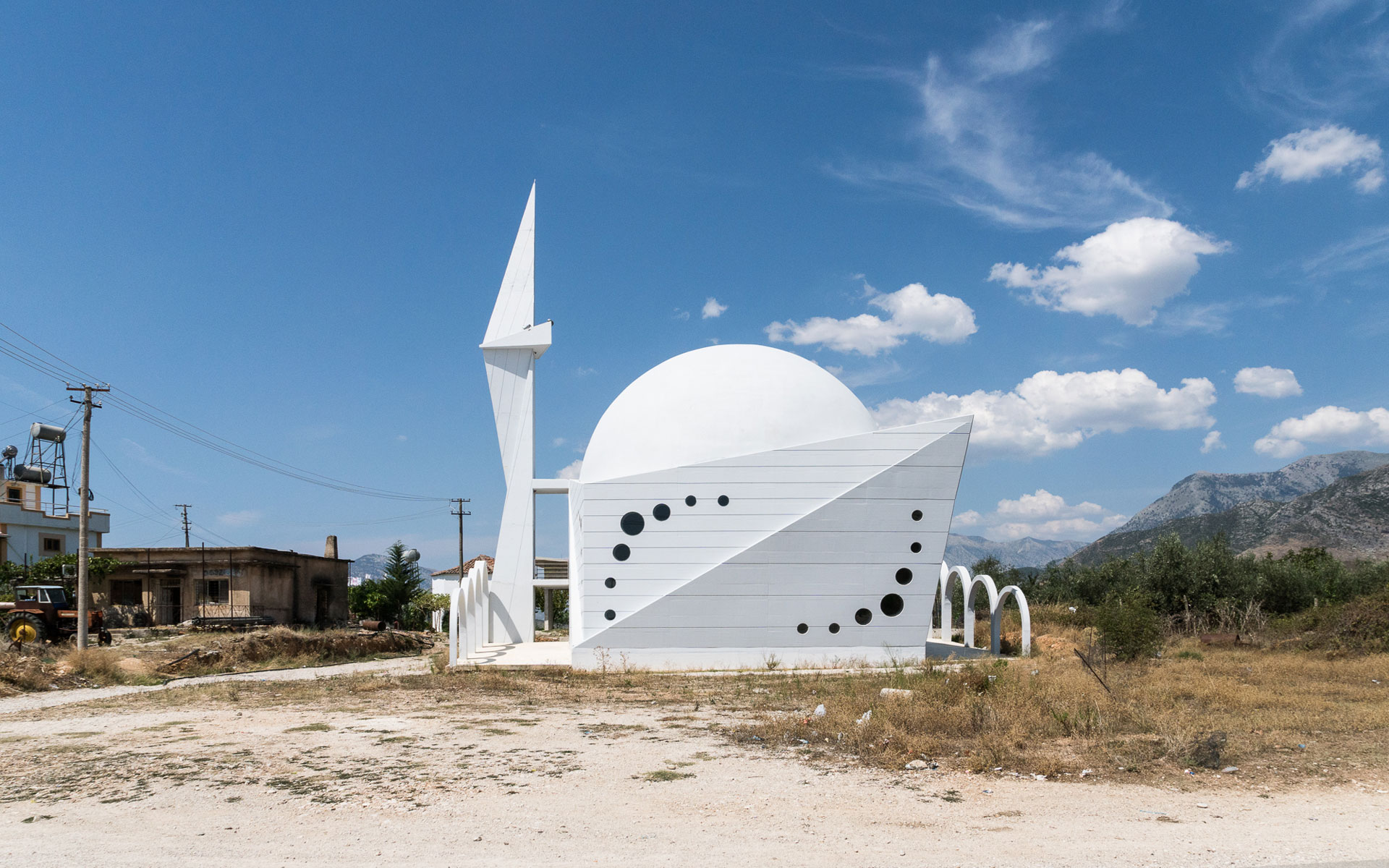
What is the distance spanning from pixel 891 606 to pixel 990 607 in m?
6.46

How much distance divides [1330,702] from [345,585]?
43329mm

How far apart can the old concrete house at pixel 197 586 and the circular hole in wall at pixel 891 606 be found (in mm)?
26820

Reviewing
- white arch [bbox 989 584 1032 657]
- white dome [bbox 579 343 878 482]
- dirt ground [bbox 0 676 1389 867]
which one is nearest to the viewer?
dirt ground [bbox 0 676 1389 867]

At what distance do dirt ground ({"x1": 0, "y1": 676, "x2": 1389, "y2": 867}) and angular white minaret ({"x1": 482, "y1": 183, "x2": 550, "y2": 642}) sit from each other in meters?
15.5

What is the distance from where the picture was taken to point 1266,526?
287 ft

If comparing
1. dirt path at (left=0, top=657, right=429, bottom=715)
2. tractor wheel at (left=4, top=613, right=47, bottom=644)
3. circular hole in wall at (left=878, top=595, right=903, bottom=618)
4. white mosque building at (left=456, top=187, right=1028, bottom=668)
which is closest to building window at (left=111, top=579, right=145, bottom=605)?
tractor wheel at (left=4, top=613, right=47, bottom=644)

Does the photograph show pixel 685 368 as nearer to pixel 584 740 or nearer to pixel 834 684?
pixel 834 684

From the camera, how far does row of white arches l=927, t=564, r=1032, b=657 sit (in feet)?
67.1

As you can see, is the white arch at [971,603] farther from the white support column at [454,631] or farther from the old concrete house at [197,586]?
the old concrete house at [197,586]

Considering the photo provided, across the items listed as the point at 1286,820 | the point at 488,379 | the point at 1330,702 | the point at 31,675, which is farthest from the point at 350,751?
the point at 488,379

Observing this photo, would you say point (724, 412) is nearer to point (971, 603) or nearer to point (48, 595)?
point (971, 603)

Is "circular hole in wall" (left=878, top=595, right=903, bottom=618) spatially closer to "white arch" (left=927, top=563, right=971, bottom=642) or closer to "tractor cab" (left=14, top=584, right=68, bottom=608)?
"white arch" (left=927, top=563, right=971, bottom=642)

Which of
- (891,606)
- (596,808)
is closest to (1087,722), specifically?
(596,808)

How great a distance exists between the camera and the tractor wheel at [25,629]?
23.1 m
